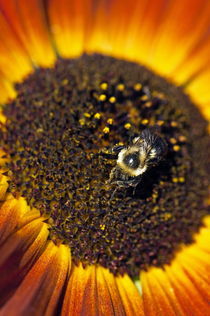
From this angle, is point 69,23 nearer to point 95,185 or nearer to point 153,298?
point 95,185

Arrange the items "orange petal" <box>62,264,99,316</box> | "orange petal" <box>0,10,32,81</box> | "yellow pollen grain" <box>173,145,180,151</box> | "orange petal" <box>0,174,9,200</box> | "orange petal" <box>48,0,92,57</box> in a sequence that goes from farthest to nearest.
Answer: "orange petal" <box>48,0,92,57</box> → "orange petal" <box>0,10,32,81</box> → "yellow pollen grain" <box>173,145,180,151</box> → "orange petal" <box>0,174,9,200</box> → "orange petal" <box>62,264,99,316</box>

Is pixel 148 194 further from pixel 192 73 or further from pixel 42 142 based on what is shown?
pixel 192 73

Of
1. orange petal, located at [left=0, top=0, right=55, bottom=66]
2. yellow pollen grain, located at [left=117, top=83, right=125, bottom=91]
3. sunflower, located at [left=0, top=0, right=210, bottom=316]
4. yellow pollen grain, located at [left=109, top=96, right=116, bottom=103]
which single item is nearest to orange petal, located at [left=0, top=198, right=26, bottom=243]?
sunflower, located at [left=0, top=0, right=210, bottom=316]

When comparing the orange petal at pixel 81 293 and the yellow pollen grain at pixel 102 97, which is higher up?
the yellow pollen grain at pixel 102 97

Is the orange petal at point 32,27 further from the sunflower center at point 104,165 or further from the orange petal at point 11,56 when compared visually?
the sunflower center at point 104,165

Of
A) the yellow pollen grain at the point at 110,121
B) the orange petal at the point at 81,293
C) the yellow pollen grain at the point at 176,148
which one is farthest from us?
the yellow pollen grain at the point at 176,148

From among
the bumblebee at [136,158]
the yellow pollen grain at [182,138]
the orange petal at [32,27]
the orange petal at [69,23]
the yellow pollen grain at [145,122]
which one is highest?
the orange petal at [69,23]

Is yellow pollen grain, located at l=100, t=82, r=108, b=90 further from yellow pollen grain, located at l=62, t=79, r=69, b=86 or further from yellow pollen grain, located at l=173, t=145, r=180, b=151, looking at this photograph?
yellow pollen grain, located at l=173, t=145, r=180, b=151

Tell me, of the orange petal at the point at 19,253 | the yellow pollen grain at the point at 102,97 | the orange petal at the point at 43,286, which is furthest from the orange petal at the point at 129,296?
the yellow pollen grain at the point at 102,97
